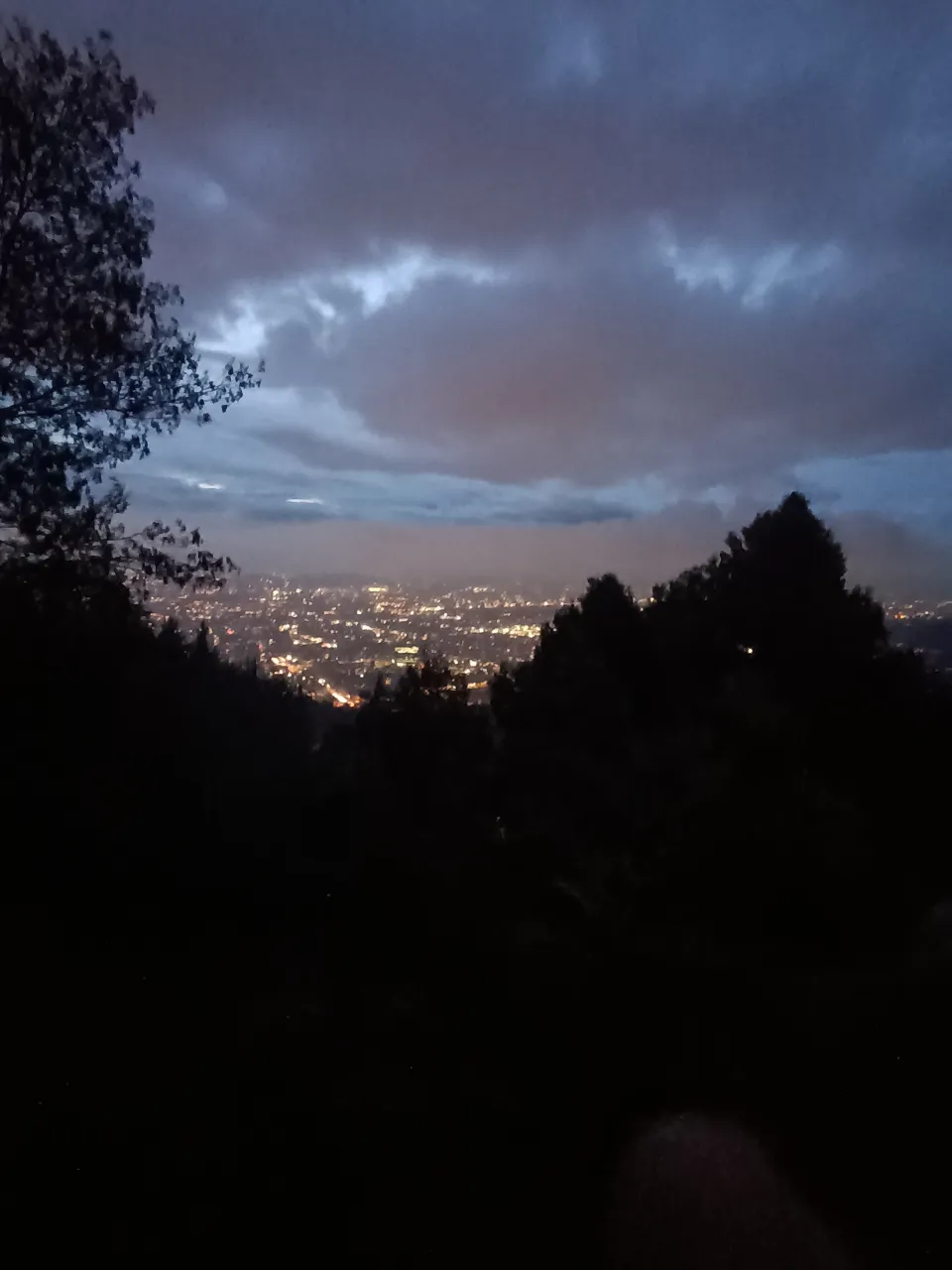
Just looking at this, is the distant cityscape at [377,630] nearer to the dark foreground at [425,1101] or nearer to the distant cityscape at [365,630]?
the distant cityscape at [365,630]

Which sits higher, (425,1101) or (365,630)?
(365,630)

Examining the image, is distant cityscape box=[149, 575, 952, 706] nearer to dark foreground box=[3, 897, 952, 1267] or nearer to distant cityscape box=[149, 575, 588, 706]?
distant cityscape box=[149, 575, 588, 706]

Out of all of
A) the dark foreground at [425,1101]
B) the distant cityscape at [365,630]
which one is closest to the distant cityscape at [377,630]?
the distant cityscape at [365,630]

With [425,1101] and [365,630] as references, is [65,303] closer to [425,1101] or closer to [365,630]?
[425,1101]

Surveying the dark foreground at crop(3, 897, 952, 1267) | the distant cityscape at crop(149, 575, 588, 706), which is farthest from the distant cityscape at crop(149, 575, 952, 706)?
the dark foreground at crop(3, 897, 952, 1267)

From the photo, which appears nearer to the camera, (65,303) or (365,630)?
(65,303)

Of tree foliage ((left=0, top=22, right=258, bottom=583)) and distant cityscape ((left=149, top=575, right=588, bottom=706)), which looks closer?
tree foliage ((left=0, top=22, right=258, bottom=583))

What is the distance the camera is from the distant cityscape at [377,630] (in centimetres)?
1645

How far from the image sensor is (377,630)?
945 inches

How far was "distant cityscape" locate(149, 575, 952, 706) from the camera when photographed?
1645cm

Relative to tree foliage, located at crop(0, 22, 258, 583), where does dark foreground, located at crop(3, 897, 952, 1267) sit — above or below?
below

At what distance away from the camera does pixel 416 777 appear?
15.0 meters

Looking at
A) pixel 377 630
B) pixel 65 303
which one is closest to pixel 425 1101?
pixel 65 303

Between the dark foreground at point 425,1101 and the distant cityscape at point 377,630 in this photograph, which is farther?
the distant cityscape at point 377,630
